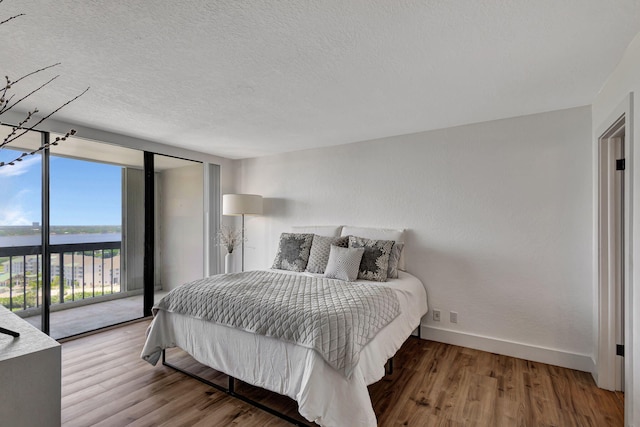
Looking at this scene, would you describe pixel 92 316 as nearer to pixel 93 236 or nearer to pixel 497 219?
pixel 93 236

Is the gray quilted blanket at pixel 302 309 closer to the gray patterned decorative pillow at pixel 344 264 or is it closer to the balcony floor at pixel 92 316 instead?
the gray patterned decorative pillow at pixel 344 264

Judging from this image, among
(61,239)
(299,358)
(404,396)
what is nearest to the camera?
(299,358)

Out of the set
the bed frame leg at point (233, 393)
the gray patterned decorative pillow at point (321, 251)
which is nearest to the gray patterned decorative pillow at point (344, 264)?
the gray patterned decorative pillow at point (321, 251)

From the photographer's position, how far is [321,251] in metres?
3.54

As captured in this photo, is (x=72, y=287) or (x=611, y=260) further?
(x=72, y=287)

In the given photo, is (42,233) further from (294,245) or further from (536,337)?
(536,337)

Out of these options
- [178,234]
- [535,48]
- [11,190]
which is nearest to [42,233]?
[11,190]

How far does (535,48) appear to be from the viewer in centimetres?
182

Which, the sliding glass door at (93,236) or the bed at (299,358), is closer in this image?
the bed at (299,358)

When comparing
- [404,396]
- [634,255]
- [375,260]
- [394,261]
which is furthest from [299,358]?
[634,255]

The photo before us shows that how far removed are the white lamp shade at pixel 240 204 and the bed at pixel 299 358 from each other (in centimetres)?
189

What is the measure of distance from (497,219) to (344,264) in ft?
5.34

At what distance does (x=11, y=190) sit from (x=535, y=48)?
15.1ft

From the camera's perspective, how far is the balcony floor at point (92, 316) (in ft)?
10.9
